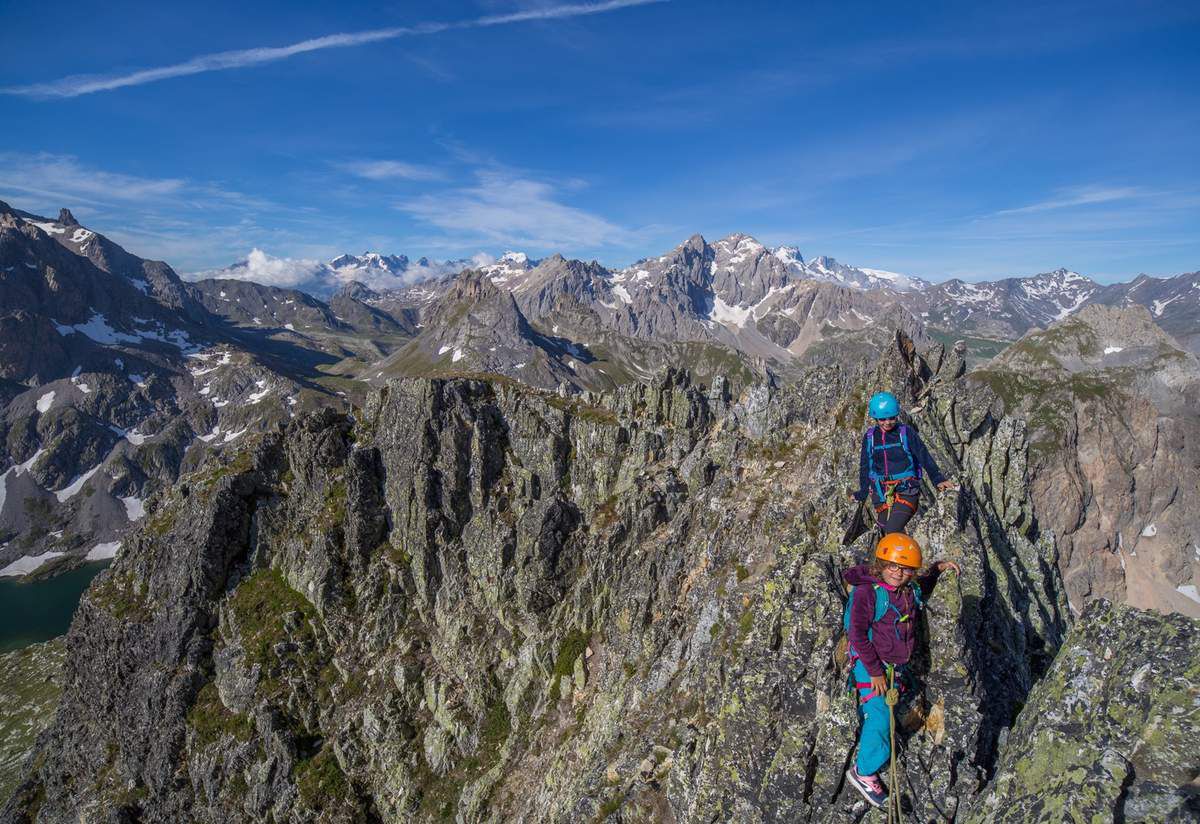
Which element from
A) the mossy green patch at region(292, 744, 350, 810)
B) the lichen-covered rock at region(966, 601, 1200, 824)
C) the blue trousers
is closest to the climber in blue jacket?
the blue trousers

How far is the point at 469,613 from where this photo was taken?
59.2 meters

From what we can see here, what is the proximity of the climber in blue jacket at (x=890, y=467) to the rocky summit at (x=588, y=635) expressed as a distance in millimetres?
2104

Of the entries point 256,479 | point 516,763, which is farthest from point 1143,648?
point 256,479

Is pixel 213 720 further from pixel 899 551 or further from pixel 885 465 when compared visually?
pixel 899 551

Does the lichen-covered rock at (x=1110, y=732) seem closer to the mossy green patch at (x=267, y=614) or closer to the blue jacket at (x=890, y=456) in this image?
the blue jacket at (x=890, y=456)

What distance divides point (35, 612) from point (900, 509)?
257 m

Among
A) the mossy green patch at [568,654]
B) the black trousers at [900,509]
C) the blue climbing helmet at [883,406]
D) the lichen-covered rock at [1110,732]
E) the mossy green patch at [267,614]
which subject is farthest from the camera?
the mossy green patch at [267,614]

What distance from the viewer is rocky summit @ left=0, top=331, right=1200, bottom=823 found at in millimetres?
13766

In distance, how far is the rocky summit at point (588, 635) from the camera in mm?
13766

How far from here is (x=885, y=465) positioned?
17.2 m

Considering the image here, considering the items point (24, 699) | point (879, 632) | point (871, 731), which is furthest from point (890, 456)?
point (24, 699)

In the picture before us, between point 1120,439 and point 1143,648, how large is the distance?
187 metres

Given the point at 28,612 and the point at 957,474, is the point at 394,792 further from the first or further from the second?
the point at 28,612

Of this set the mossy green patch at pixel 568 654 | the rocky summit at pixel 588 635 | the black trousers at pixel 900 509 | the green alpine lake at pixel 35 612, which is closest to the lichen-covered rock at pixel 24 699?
the rocky summit at pixel 588 635
